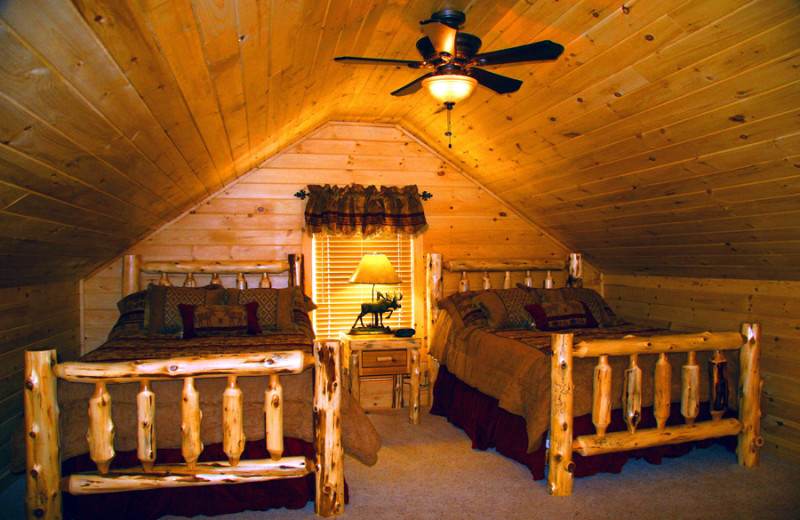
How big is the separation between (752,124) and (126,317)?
372cm

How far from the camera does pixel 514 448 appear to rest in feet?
9.93

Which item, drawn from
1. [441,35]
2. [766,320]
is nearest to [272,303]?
[441,35]

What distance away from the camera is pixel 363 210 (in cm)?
436

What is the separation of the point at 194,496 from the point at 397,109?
3.00 meters

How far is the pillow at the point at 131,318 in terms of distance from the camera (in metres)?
3.40

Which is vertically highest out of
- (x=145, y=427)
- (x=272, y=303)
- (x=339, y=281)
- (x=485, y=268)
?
(x=485, y=268)

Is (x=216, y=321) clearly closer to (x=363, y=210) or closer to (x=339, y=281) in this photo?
(x=339, y=281)

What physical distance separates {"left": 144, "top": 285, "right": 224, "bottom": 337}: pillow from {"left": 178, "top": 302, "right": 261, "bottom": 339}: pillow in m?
0.07

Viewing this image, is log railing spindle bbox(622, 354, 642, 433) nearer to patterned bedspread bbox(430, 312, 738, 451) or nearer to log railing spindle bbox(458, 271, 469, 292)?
patterned bedspread bbox(430, 312, 738, 451)

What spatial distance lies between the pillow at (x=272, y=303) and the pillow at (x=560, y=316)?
1.72m

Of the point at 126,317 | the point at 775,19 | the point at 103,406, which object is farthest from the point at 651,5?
the point at 126,317

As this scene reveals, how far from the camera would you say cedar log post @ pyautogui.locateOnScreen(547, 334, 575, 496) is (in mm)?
2662

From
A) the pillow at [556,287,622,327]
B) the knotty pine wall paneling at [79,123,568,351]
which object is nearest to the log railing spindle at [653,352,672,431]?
the pillow at [556,287,622,327]

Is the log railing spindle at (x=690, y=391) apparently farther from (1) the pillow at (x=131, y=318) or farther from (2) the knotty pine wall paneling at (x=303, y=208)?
(1) the pillow at (x=131, y=318)
